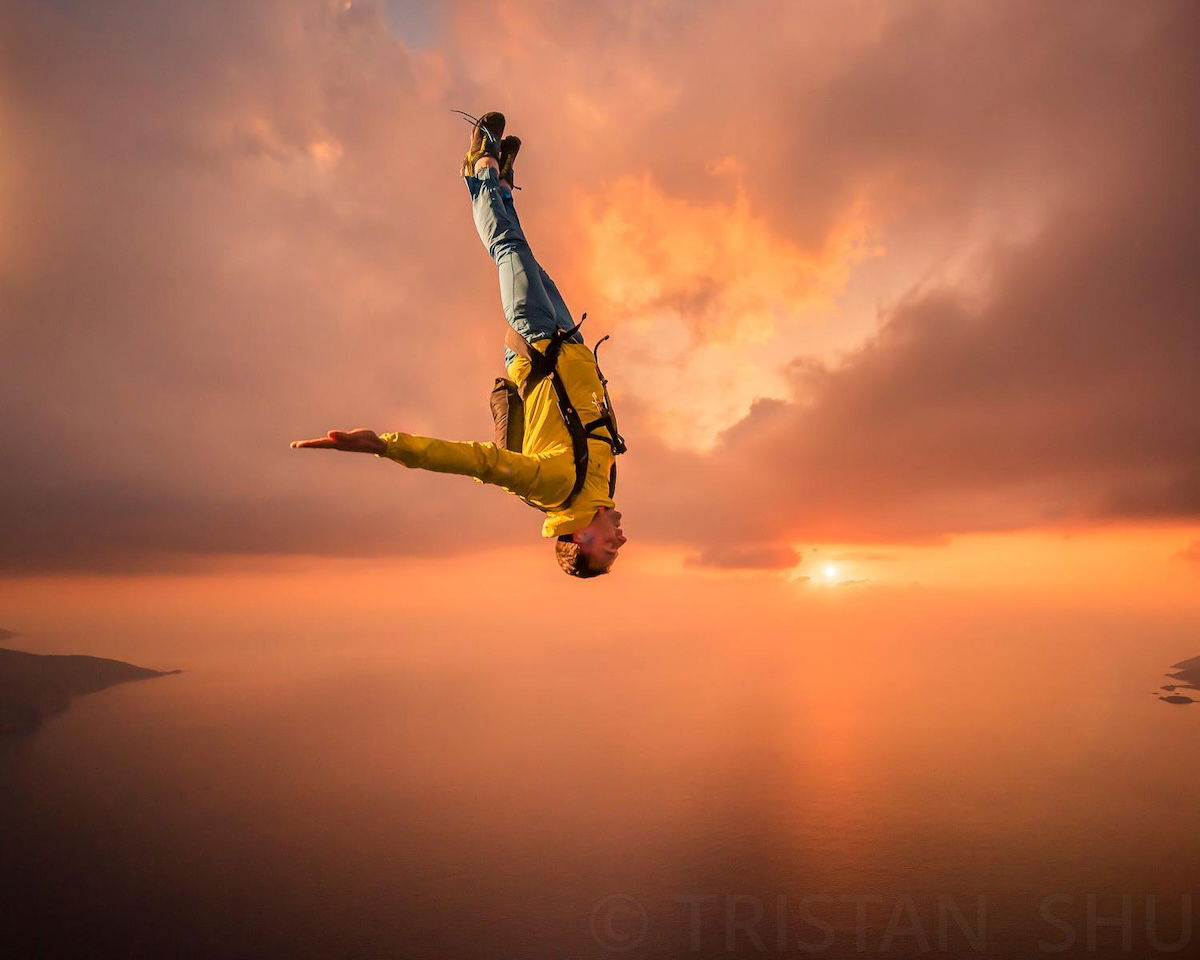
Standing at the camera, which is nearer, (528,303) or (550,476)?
A: (550,476)

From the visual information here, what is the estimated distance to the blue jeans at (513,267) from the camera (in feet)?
19.6

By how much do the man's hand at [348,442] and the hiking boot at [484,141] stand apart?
14.2 ft

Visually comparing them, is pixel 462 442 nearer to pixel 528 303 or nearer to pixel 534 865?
pixel 528 303

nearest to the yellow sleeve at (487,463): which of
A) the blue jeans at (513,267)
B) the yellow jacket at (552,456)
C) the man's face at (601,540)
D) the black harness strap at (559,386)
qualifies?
the yellow jacket at (552,456)

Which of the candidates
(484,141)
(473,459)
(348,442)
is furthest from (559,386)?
(484,141)

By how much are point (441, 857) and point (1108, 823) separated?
22620 centimetres

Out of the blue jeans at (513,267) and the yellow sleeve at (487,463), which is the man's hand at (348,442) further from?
the blue jeans at (513,267)

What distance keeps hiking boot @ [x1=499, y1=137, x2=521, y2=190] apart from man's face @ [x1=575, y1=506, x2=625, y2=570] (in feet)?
13.2

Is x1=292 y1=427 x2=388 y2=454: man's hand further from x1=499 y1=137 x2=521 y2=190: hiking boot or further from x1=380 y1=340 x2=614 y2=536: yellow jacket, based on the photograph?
x1=499 y1=137 x2=521 y2=190: hiking boot

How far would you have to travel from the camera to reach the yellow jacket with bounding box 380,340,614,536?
447 centimetres

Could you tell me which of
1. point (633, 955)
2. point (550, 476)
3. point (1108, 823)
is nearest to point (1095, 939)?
point (1108, 823)

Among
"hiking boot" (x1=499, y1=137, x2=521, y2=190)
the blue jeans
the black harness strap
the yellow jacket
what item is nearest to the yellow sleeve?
the yellow jacket

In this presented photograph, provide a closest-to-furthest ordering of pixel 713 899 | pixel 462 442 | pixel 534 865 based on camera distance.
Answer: pixel 462 442 → pixel 713 899 → pixel 534 865

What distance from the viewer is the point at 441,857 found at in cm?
19362
